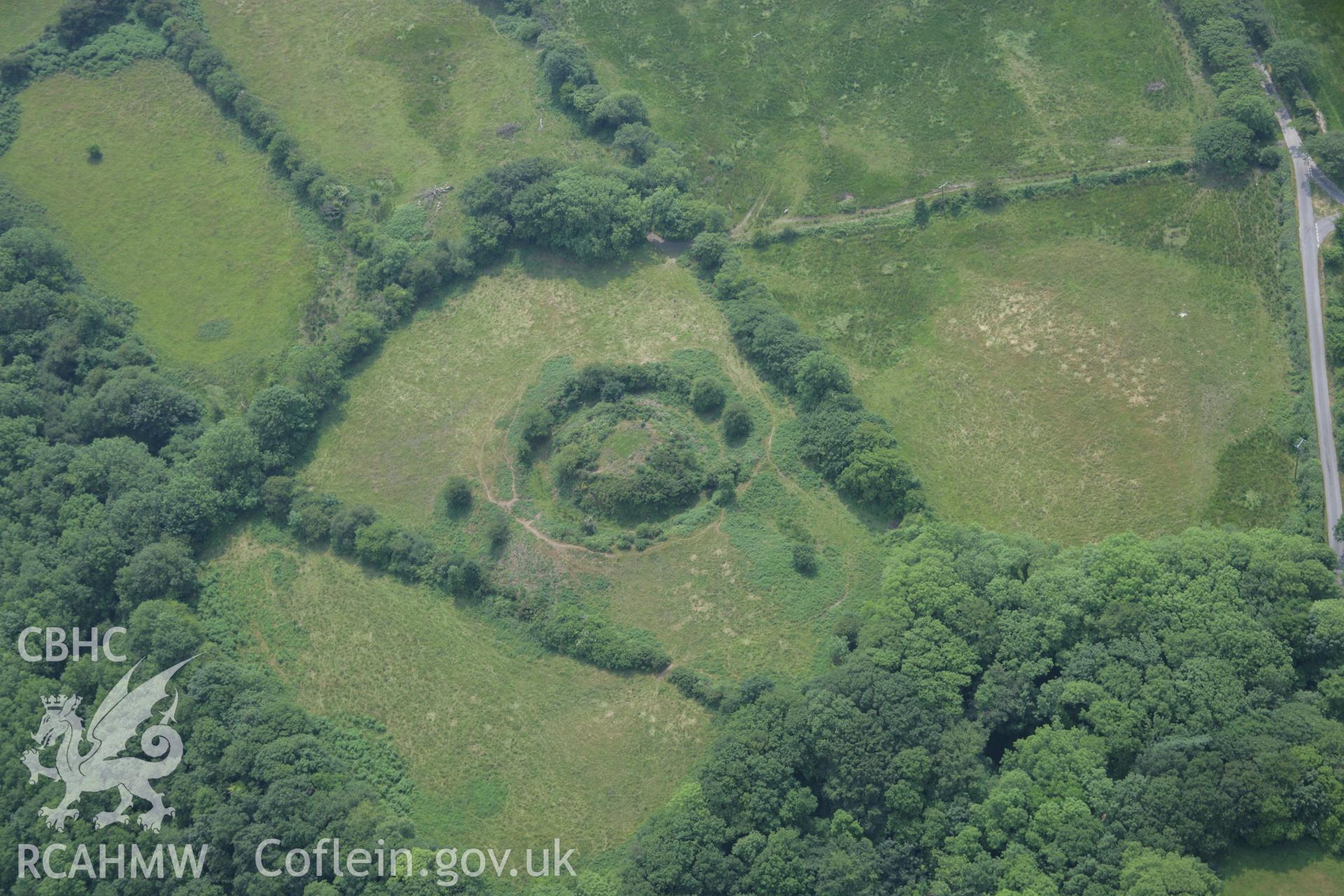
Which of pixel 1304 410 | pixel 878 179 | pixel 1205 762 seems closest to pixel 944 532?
pixel 1205 762

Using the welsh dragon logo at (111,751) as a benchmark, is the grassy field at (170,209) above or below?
above

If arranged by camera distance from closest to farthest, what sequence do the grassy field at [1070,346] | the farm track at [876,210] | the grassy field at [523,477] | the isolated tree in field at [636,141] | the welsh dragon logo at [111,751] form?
the welsh dragon logo at [111,751]
the grassy field at [523,477]
the grassy field at [1070,346]
the farm track at [876,210]
the isolated tree in field at [636,141]

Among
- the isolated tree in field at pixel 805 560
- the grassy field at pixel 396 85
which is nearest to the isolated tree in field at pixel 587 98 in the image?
the grassy field at pixel 396 85

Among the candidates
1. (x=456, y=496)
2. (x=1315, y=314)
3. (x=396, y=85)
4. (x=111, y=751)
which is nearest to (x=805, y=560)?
(x=456, y=496)

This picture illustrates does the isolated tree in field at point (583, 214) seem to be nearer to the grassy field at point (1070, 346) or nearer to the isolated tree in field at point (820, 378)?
the grassy field at point (1070, 346)

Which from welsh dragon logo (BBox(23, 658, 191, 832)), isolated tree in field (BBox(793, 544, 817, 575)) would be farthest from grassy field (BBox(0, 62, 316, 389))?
isolated tree in field (BBox(793, 544, 817, 575))

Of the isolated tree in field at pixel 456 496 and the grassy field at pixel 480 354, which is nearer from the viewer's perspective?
the isolated tree in field at pixel 456 496
